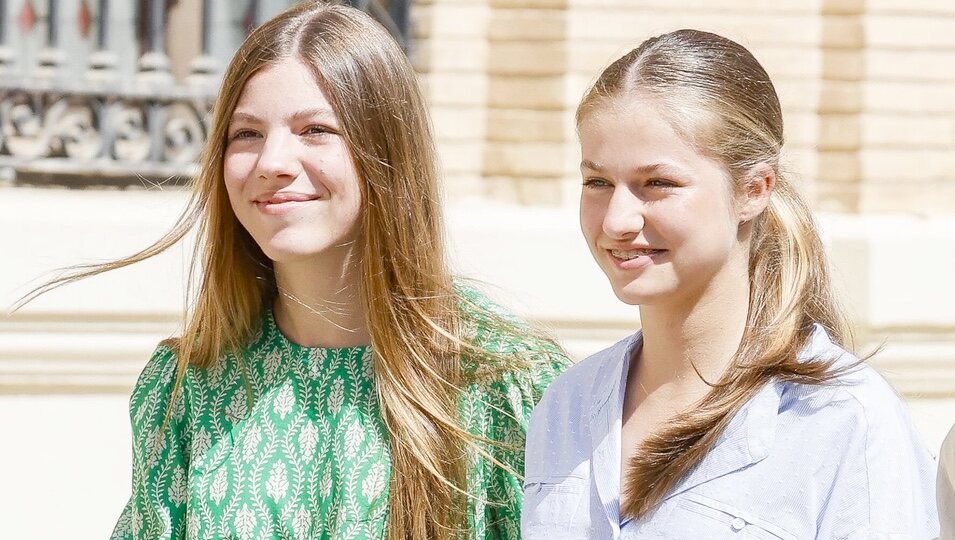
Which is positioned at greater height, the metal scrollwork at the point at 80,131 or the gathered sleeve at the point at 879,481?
the metal scrollwork at the point at 80,131

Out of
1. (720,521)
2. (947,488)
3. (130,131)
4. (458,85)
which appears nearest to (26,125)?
(130,131)

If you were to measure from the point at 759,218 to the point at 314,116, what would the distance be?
74cm

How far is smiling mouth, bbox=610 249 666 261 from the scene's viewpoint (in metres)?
1.60

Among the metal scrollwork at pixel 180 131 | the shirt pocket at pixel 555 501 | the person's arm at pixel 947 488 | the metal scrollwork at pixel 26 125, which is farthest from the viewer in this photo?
the metal scrollwork at pixel 180 131

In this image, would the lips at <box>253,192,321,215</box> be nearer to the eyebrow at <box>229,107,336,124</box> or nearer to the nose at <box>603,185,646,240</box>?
the eyebrow at <box>229,107,336,124</box>

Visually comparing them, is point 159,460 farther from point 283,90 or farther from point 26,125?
point 26,125

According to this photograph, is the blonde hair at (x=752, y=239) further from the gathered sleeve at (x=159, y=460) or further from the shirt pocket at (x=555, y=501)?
the gathered sleeve at (x=159, y=460)

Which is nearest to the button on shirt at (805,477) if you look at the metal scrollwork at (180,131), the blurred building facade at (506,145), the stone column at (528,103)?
the blurred building facade at (506,145)

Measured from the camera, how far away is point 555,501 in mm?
1712

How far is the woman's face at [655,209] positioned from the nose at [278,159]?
0.56 meters

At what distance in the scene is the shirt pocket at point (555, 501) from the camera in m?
1.68

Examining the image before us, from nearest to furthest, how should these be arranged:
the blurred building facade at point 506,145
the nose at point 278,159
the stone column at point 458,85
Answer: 1. the nose at point 278,159
2. the blurred building facade at point 506,145
3. the stone column at point 458,85

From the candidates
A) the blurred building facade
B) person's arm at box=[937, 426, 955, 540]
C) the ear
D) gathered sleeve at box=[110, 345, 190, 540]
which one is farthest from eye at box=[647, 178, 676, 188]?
the blurred building facade

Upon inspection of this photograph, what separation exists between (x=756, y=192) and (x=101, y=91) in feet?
→ 9.68
